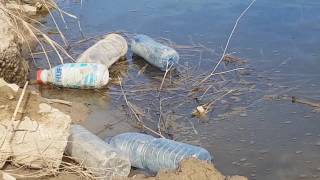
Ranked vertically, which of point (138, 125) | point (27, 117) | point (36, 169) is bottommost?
point (138, 125)

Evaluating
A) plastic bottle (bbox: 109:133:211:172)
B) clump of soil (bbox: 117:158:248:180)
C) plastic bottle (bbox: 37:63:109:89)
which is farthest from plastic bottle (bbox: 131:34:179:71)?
clump of soil (bbox: 117:158:248:180)

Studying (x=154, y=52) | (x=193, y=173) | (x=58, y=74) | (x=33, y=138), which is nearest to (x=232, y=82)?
(x=154, y=52)

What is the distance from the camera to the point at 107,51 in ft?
22.4

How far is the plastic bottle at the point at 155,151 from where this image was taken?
438cm

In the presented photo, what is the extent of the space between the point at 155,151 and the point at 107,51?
8.55 feet

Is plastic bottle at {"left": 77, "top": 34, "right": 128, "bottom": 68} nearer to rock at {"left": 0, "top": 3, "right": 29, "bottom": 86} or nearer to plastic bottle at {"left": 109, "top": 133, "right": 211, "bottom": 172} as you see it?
rock at {"left": 0, "top": 3, "right": 29, "bottom": 86}

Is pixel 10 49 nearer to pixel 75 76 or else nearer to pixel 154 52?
pixel 75 76

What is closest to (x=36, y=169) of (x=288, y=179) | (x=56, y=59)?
(x=288, y=179)

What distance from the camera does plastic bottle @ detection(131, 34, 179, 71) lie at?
6617 mm

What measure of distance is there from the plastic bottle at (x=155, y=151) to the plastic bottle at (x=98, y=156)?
8.1 inches

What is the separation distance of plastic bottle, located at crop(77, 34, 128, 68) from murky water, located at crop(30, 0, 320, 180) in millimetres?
185

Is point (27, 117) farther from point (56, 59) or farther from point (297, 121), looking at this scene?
point (56, 59)

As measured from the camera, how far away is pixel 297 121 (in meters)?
5.18

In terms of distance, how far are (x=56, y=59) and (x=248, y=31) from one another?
104 inches
